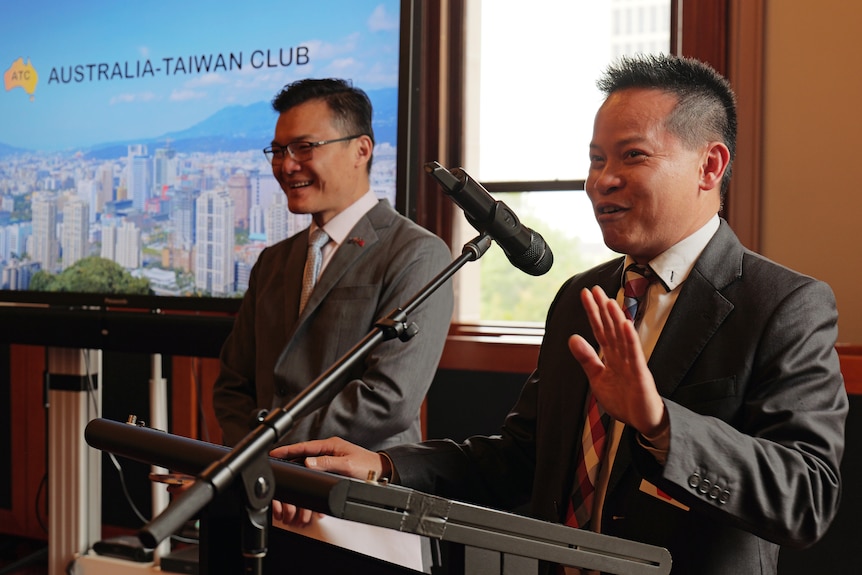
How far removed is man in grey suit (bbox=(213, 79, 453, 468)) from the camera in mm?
2158

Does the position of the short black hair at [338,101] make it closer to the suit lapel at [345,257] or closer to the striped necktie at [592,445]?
the suit lapel at [345,257]

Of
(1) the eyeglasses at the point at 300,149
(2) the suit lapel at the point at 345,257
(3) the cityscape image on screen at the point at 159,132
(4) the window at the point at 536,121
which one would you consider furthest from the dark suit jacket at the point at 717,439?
(4) the window at the point at 536,121

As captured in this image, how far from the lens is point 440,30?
3.22m

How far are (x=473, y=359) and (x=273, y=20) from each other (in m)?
1.30

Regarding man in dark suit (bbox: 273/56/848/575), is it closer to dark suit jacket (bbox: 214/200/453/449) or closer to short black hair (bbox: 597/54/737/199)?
short black hair (bbox: 597/54/737/199)

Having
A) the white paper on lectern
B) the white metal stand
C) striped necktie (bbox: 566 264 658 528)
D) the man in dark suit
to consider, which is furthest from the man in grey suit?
the white metal stand

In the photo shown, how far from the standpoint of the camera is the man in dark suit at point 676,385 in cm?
122

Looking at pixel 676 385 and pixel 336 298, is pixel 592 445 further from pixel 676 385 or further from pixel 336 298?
pixel 336 298

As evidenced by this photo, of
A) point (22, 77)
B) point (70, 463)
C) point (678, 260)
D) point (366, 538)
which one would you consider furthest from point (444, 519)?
point (22, 77)

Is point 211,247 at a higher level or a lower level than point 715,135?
lower

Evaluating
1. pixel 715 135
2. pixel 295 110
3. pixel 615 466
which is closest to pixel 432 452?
pixel 615 466

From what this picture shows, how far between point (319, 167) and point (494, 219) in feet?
3.69

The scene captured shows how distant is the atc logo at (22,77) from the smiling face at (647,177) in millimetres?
2412

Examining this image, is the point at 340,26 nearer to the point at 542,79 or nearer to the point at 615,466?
the point at 542,79
